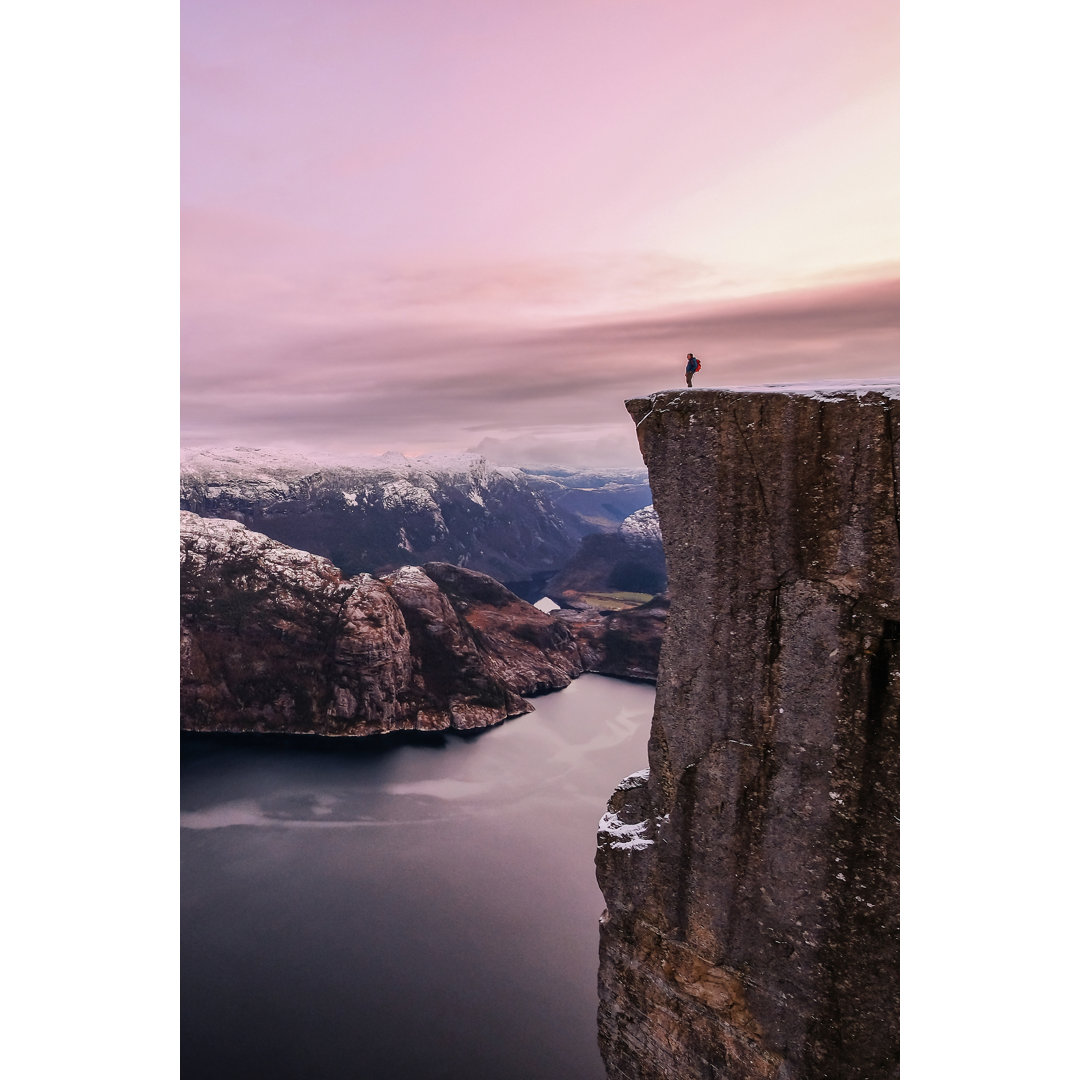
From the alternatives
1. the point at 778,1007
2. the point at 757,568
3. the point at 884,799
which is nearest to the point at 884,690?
the point at 884,799

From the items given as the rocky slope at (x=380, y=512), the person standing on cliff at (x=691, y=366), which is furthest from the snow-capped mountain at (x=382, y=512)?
the person standing on cliff at (x=691, y=366)

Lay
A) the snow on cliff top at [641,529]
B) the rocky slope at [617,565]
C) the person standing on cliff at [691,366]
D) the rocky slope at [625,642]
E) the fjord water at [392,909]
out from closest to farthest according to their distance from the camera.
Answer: the person standing on cliff at [691,366] → the fjord water at [392,909] → the rocky slope at [625,642] → the rocky slope at [617,565] → the snow on cliff top at [641,529]

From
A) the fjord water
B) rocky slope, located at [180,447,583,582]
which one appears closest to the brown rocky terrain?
the fjord water

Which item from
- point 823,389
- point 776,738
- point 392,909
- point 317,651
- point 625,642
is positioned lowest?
point 392,909

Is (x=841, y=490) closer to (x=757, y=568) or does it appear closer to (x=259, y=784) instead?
(x=757, y=568)

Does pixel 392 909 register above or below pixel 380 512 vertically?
below

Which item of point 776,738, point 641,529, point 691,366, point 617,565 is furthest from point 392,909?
point 641,529

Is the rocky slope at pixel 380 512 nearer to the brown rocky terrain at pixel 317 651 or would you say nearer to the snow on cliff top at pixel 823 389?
the brown rocky terrain at pixel 317 651

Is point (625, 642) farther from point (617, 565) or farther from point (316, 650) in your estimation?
point (617, 565)
